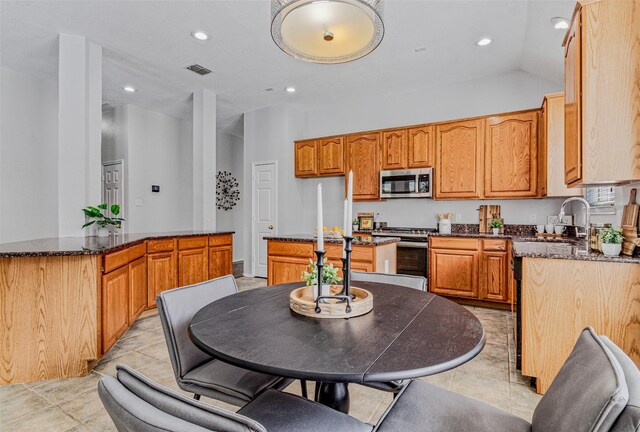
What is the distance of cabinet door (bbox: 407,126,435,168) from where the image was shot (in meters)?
4.63

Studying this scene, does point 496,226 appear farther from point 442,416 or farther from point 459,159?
point 442,416

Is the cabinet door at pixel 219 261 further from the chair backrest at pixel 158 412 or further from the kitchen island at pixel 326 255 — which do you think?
the chair backrest at pixel 158 412

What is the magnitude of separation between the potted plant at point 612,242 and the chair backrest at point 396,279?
3.71 feet

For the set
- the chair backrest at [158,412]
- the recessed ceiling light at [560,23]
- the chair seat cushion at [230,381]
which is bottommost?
the chair seat cushion at [230,381]

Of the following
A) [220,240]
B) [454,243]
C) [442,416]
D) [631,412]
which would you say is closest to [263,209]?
[220,240]

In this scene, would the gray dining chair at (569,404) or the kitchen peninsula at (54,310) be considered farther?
the kitchen peninsula at (54,310)

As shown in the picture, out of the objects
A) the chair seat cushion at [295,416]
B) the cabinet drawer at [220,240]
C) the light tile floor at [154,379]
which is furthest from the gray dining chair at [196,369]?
the cabinet drawer at [220,240]

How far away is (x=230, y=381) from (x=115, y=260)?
185cm

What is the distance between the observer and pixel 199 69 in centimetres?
438

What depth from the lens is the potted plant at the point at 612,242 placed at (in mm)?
1997

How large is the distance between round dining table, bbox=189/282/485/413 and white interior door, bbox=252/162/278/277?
4427 millimetres

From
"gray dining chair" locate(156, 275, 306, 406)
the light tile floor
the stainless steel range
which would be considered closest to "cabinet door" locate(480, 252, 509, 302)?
the stainless steel range

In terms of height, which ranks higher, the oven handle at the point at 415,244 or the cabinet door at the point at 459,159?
the cabinet door at the point at 459,159

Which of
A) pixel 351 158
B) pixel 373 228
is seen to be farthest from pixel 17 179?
pixel 373 228
